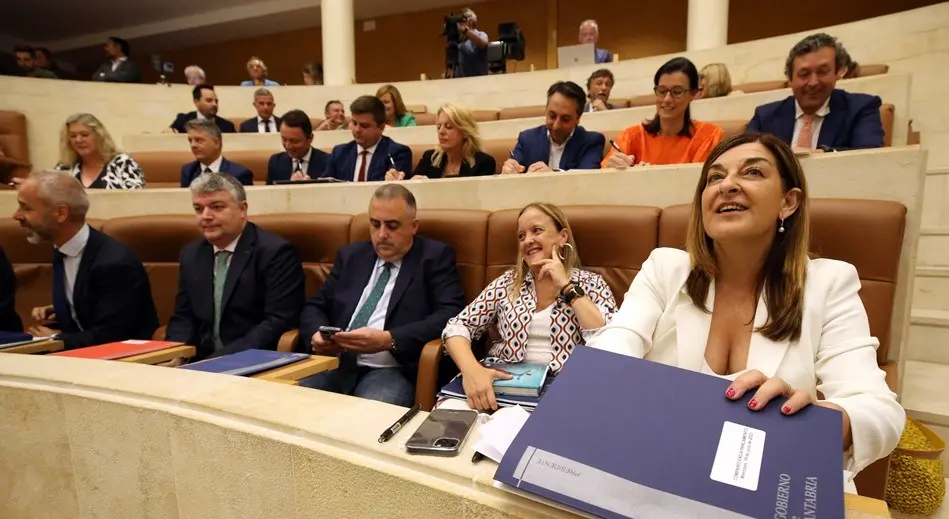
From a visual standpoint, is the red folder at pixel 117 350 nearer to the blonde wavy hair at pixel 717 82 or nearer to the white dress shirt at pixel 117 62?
the blonde wavy hair at pixel 717 82

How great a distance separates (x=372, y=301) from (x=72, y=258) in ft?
3.93

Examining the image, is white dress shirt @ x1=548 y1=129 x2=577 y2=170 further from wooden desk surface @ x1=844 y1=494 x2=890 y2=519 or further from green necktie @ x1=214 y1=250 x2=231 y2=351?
wooden desk surface @ x1=844 y1=494 x2=890 y2=519

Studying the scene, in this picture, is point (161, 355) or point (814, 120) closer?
point (161, 355)

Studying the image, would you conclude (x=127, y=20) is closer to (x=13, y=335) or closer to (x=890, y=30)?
(x=13, y=335)

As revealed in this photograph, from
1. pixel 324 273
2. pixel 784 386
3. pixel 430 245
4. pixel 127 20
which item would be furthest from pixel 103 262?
pixel 127 20

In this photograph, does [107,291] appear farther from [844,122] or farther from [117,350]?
[844,122]

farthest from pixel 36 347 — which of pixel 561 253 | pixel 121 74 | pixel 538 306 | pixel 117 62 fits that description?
pixel 117 62

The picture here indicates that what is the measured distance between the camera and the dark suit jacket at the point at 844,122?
1840 millimetres

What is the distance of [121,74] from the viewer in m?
6.18

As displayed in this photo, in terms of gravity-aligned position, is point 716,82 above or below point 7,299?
above

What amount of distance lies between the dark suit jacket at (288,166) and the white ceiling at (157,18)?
21.2 feet

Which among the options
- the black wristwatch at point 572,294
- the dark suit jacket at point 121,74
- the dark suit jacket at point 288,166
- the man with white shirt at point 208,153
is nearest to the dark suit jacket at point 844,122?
the black wristwatch at point 572,294

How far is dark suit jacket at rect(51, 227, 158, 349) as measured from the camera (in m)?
1.88

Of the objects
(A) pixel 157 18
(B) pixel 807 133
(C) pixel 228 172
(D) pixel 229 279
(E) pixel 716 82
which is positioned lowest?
(D) pixel 229 279
